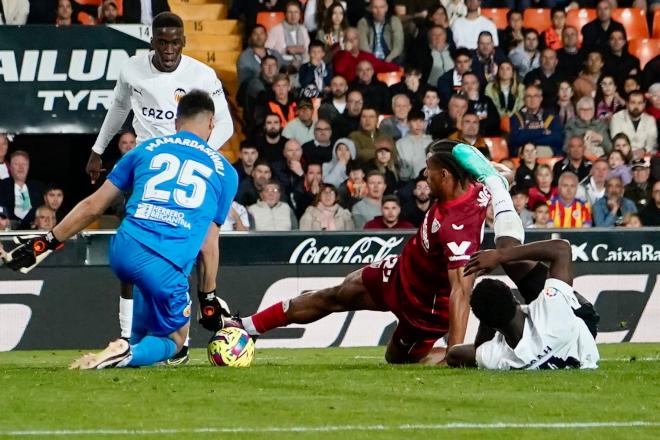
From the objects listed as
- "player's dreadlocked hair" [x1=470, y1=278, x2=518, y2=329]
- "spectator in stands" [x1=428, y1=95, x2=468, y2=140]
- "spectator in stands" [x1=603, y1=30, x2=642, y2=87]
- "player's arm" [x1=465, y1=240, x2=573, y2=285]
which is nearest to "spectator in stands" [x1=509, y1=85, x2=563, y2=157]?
"spectator in stands" [x1=428, y1=95, x2=468, y2=140]

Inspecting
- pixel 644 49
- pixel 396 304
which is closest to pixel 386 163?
pixel 644 49

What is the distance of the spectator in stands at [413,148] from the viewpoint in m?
17.3

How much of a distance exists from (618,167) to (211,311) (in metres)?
8.84

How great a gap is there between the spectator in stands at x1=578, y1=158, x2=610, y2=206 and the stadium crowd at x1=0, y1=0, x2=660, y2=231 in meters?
0.02

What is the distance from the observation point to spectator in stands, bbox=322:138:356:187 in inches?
667

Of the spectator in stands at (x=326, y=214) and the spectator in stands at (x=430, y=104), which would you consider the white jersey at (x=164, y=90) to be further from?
the spectator in stands at (x=430, y=104)

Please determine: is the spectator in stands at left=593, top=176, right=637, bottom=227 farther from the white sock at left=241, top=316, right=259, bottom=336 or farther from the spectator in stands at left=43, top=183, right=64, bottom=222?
the white sock at left=241, top=316, right=259, bottom=336

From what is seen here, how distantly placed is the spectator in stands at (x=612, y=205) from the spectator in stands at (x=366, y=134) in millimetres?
2760

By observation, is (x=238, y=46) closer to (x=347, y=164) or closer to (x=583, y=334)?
(x=347, y=164)

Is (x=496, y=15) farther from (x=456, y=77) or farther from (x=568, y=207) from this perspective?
(x=568, y=207)

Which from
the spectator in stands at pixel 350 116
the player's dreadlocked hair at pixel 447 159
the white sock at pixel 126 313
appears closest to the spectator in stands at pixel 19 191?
the spectator in stands at pixel 350 116

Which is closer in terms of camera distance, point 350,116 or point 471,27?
point 350,116

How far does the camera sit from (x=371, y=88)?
59.8ft

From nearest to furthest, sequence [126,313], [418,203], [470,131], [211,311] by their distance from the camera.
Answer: [211,311] < [126,313] < [418,203] < [470,131]
